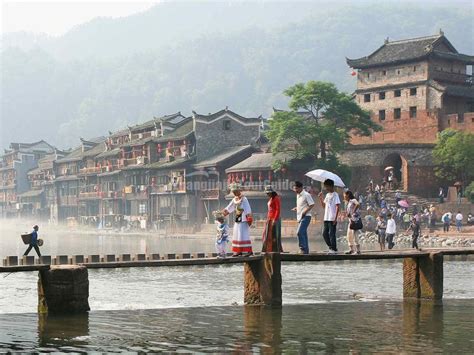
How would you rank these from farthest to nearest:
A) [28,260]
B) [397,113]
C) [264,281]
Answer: [397,113] < [28,260] < [264,281]

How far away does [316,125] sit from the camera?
64.1 meters

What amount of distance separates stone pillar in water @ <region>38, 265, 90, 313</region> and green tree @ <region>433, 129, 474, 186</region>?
52.4m

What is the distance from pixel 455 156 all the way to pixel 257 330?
173 feet

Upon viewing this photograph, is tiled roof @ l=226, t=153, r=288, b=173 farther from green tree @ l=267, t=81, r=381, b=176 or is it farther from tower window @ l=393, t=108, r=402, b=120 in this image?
tower window @ l=393, t=108, r=402, b=120

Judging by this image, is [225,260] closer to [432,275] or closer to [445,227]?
[432,275]

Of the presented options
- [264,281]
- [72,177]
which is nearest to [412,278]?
[264,281]

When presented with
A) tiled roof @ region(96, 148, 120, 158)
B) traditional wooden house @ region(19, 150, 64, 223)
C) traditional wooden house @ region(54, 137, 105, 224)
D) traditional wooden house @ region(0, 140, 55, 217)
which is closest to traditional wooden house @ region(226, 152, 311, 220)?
tiled roof @ region(96, 148, 120, 158)

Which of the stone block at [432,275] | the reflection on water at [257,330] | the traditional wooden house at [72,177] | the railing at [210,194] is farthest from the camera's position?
the traditional wooden house at [72,177]

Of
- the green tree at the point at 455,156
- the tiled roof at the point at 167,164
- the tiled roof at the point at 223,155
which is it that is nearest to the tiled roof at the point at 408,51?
the green tree at the point at 455,156

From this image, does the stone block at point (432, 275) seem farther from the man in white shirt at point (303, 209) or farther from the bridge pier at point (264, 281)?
the bridge pier at point (264, 281)

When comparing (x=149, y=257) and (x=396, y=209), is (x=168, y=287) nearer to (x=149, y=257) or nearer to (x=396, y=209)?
(x=149, y=257)

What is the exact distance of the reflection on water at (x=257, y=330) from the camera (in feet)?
46.5

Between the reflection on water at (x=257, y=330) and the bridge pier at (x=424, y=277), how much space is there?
0.75 meters

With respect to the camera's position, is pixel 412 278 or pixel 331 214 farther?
pixel 412 278
